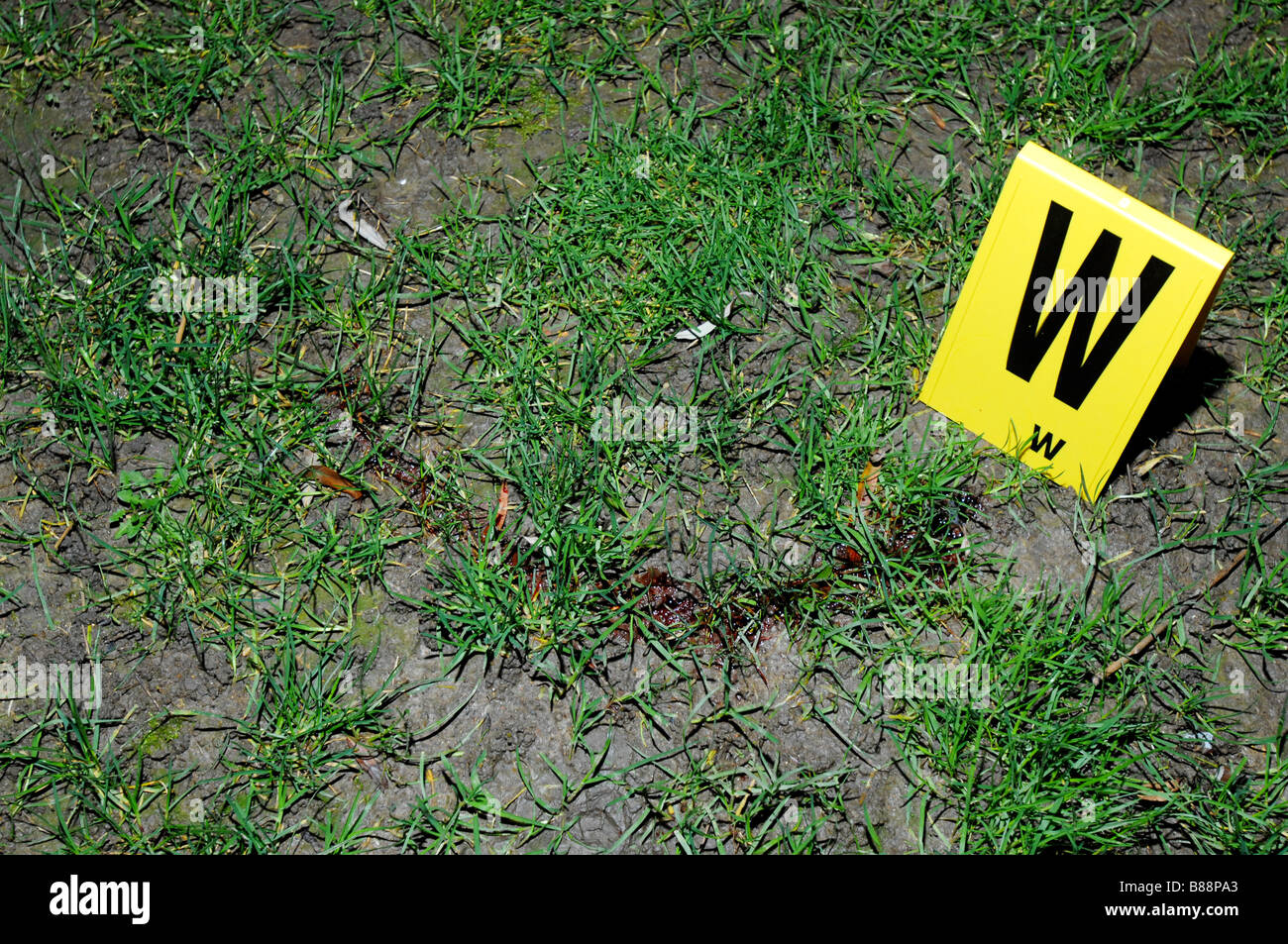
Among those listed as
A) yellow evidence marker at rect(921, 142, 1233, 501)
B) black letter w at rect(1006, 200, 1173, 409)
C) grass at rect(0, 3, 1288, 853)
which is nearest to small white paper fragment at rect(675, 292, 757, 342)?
grass at rect(0, 3, 1288, 853)

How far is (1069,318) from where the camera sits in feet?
7.18

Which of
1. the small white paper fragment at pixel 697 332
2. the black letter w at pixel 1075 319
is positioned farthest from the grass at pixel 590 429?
the black letter w at pixel 1075 319

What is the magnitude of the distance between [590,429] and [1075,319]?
1.08m

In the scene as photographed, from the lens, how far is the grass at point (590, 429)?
7.08 ft

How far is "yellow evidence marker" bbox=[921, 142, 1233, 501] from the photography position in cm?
205

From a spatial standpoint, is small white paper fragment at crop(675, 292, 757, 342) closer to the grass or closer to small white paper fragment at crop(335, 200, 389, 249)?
the grass

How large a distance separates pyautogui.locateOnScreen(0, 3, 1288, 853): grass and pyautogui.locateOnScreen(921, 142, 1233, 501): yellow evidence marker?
0.49 ft

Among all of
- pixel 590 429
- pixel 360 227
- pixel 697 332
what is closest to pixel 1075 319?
pixel 697 332

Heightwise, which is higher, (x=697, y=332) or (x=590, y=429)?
(x=697, y=332)

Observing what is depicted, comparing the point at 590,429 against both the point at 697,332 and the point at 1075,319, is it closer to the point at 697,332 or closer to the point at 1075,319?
the point at 697,332

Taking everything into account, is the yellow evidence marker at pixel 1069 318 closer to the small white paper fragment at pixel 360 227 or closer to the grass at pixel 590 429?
the grass at pixel 590 429

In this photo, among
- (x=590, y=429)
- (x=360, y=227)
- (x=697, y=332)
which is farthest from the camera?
(x=360, y=227)

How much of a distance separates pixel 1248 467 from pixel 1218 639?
45 centimetres

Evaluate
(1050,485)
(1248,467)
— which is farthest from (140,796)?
(1248,467)
